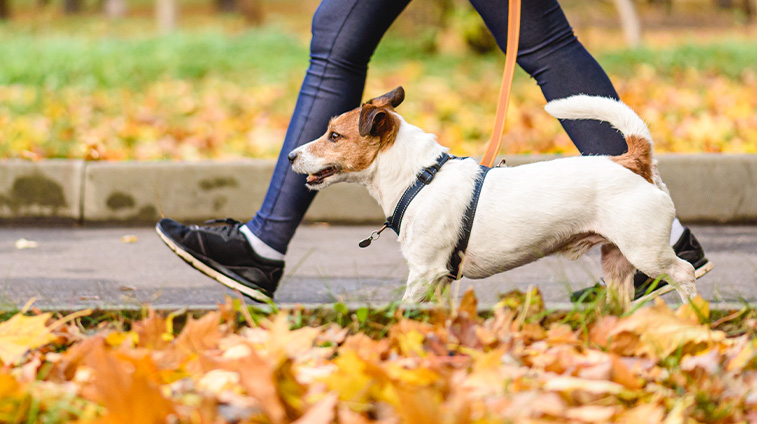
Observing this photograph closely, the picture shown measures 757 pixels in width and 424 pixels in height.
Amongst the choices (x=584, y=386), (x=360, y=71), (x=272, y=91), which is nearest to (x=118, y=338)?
(x=584, y=386)

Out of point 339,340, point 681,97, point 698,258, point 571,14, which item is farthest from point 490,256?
point 571,14

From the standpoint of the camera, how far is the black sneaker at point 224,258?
284 centimetres

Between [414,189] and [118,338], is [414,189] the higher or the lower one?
the higher one

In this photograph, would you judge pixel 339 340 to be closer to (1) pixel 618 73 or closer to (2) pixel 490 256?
(2) pixel 490 256

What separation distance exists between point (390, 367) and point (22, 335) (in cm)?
102

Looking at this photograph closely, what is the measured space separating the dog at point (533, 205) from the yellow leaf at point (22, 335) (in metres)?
1.09

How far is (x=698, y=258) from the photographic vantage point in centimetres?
275

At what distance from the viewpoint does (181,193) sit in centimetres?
471

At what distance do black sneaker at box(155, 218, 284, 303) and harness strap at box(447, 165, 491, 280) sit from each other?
742 mm

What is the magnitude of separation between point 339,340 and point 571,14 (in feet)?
78.6

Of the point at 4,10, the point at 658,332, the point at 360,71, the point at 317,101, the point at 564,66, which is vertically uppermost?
the point at 564,66

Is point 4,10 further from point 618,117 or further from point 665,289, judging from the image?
point 665,289

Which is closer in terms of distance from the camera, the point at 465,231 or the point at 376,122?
the point at 465,231

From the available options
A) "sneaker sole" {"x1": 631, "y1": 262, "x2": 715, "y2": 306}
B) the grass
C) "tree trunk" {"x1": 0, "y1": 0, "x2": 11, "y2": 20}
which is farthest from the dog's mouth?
"tree trunk" {"x1": 0, "y1": 0, "x2": 11, "y2": 20}
